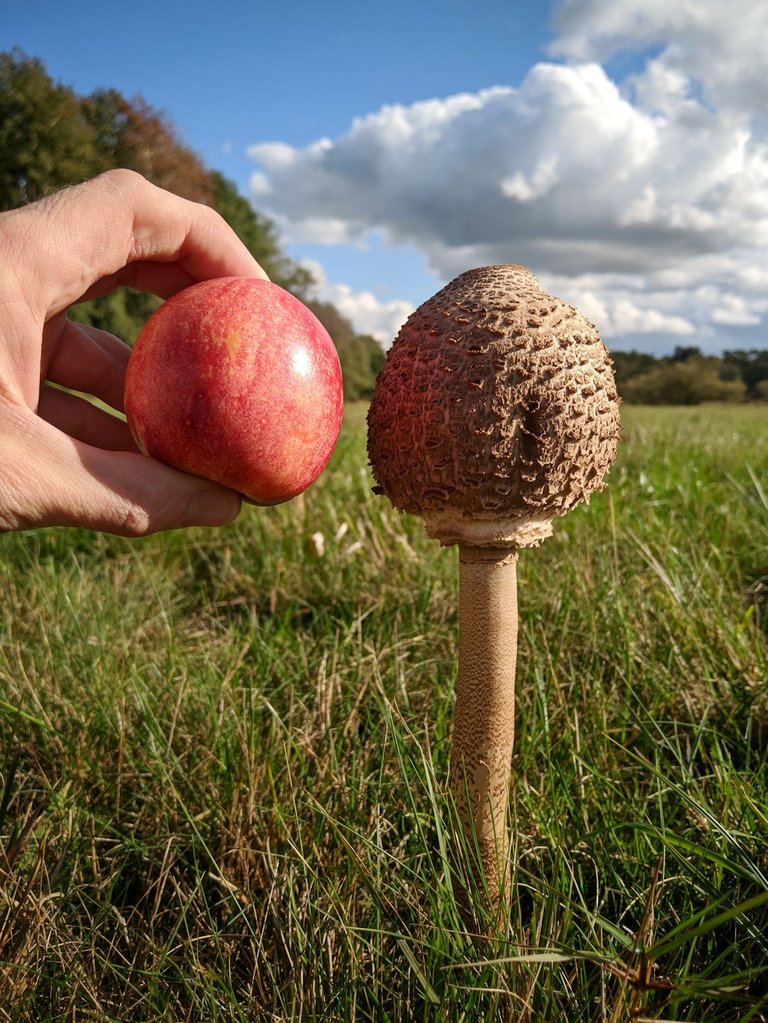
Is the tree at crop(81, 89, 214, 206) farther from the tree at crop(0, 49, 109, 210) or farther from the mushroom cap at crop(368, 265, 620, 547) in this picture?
the mushroom cap at crop(368, 265, 620, 547)

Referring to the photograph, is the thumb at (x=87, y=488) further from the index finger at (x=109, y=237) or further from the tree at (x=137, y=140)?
the tree at (x=137, y=140)

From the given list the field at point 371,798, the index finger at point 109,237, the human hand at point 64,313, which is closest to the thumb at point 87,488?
the human hand at point 64,313

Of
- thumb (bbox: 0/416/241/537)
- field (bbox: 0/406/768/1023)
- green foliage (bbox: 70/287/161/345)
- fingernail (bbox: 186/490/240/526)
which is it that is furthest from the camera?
green foliage (bbox: 70/287/161/345)

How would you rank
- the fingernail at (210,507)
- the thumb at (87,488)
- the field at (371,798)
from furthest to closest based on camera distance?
the fingernail at (210,507) < the thumb at (87,488) < the field at (371,798)

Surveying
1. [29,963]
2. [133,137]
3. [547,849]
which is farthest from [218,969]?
[133,137]

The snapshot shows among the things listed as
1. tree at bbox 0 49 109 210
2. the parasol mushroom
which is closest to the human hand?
the parasol mushroom

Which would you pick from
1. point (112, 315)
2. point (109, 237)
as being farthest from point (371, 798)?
point (112, 315)
